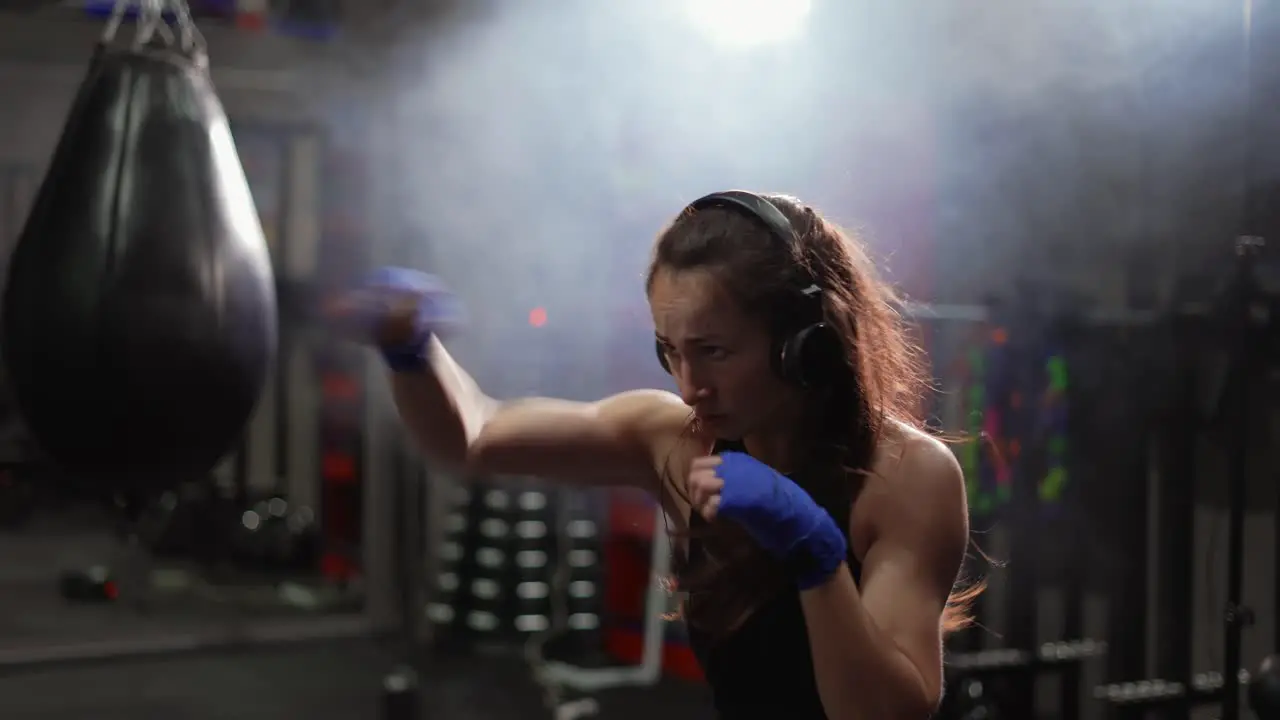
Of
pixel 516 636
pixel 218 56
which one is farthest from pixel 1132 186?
pixel 218 56

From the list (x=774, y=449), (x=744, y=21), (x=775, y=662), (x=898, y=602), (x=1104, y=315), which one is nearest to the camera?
(x=898, y=602)

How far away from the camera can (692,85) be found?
3162mm

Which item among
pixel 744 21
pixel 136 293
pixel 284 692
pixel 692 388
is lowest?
pixel 284 692

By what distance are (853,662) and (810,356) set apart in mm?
306

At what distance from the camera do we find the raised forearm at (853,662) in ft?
3.59

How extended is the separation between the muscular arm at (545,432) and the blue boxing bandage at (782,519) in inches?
18.6

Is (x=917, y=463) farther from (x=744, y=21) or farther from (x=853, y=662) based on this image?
(x=744, y=21)

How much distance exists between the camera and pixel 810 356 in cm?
120

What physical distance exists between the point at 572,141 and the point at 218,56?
53.1 inches

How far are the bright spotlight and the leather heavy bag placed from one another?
1.68 metres

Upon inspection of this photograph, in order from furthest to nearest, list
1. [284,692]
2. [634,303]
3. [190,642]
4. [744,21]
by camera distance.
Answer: [190,642]
[284,692]
[634,303]
[744,21]

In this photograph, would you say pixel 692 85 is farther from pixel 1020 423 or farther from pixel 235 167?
pixel 235 167

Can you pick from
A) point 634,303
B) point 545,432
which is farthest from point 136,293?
point 634,303

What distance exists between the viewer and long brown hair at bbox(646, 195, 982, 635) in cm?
126
